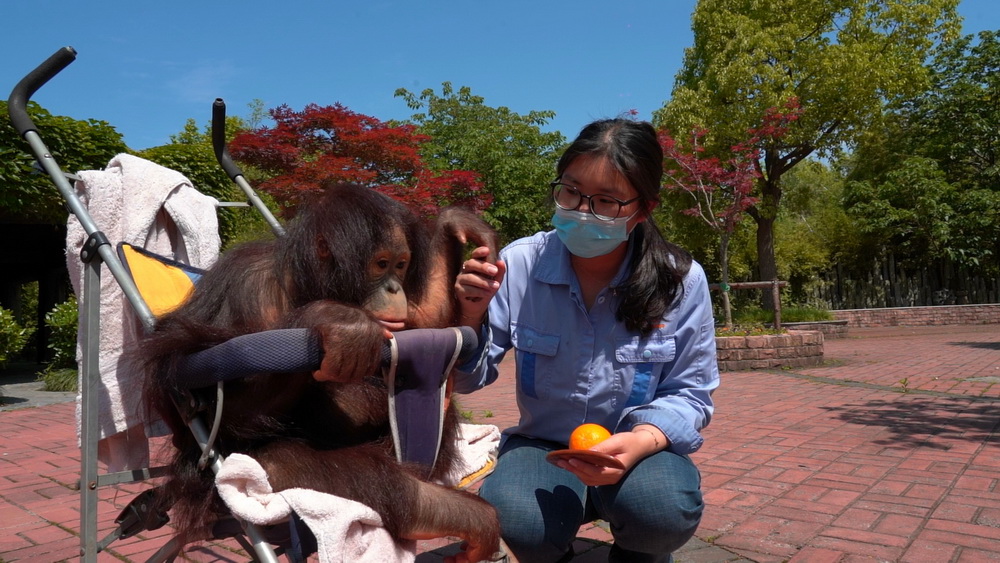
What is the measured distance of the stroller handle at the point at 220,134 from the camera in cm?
227

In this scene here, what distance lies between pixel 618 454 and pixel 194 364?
40.4 inches

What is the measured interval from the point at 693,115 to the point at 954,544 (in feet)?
46.5

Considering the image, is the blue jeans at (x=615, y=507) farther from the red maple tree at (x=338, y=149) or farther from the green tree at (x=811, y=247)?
the green tree at (x=811, y=247)

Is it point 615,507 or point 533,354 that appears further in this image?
point 533,354

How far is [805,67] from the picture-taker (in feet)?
50.9

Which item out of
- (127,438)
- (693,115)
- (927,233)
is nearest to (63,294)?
(693,115)

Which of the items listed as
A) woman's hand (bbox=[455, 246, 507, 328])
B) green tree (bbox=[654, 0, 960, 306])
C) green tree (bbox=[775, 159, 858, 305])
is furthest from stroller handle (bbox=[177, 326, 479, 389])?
green tree (bbox=[775, 159, 858, 305])

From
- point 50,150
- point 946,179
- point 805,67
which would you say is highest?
point 805,67

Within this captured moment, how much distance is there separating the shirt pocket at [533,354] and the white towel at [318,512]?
84 centimetres

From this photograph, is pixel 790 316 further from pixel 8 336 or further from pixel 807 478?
pixel 8 336

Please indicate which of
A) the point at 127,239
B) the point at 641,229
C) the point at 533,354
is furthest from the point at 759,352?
the point at 127,239

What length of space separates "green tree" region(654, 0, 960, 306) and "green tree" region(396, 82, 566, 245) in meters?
3.27

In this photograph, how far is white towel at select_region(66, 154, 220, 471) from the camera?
7.00 feet

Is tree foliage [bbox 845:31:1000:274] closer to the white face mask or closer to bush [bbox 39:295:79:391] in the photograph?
bush [bbox 39:295:79:391]
